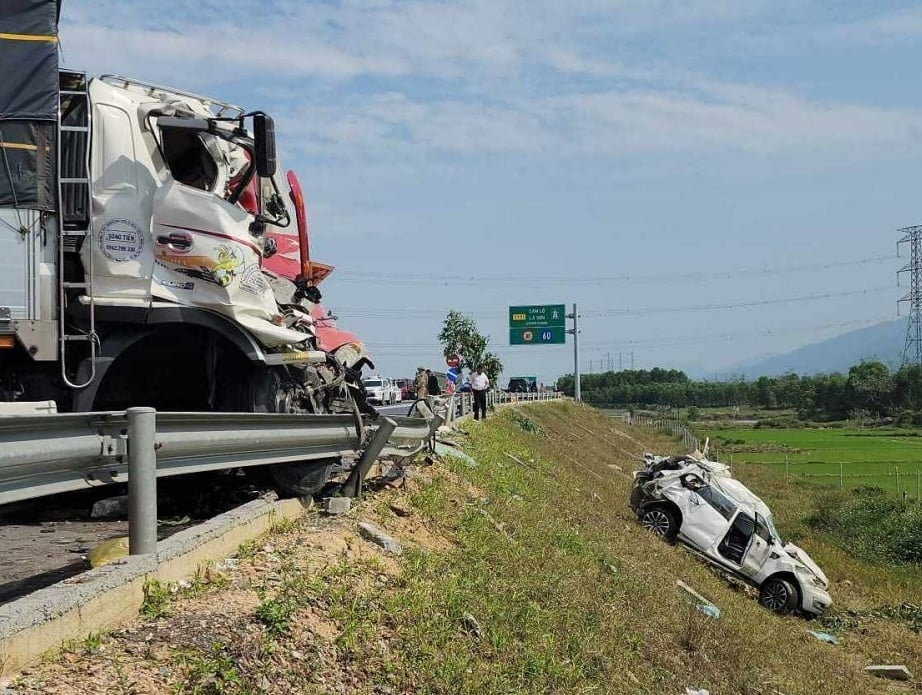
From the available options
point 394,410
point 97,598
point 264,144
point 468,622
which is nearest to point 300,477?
point 468,622

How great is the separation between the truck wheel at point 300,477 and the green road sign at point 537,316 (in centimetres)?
5301

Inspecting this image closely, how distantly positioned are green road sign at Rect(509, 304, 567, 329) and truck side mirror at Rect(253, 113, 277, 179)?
52542mm

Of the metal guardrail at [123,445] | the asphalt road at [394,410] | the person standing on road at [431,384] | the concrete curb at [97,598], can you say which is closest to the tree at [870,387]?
the asphalt road at [394,410]

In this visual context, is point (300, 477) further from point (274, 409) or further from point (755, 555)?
point (755, 555)

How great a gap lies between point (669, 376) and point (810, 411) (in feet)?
166

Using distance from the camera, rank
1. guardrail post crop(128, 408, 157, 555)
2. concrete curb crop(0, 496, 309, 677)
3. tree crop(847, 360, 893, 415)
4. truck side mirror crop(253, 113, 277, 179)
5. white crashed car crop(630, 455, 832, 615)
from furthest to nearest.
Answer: tree crop(847, 360, 893, 415) < white crashed car crop(630, 455, 832, 615) < truck side mirror crop(253, 113, 277, 179) < guardrail post crop(128, 408, 157, 555) < concrete curb crop(0, 496, 309, 677)

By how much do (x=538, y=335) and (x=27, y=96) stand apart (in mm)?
54124

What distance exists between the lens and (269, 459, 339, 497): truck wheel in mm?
7520

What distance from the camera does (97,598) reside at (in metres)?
4.03

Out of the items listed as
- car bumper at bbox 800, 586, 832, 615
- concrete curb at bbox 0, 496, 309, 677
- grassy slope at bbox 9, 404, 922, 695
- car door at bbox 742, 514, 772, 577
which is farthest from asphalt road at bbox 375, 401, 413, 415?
concrete curb at bbox 0, 496, 309, 677

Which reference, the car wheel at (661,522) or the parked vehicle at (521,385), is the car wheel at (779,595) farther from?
the parked vehicle at (521,385)

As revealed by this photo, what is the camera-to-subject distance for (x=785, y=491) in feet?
132

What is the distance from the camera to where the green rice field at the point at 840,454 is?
4628 cm

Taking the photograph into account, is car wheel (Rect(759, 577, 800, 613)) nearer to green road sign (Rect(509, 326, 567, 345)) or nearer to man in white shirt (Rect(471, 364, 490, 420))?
man in white shirt (Rect(471, 364, 490, 420))
